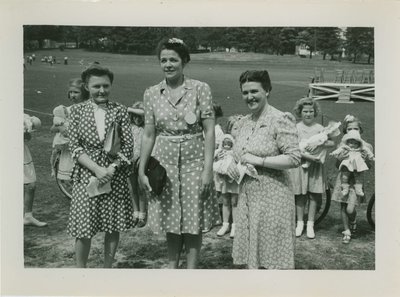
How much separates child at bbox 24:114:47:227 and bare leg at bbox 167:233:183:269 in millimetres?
1150

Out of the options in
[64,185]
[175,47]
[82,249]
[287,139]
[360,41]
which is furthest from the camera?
[64,185]

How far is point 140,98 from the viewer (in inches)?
141

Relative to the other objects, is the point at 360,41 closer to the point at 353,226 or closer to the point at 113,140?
the point at 353,226

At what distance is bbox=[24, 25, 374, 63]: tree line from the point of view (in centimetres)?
332

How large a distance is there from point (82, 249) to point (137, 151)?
0.82m

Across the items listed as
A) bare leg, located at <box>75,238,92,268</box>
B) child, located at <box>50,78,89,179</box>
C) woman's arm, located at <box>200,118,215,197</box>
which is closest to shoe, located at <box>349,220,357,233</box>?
woman's arm, located at <box>200,118,215,197</box>

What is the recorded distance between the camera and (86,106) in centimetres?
296

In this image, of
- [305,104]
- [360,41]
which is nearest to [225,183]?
[305,104]

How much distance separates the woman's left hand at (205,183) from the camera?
2.83 m

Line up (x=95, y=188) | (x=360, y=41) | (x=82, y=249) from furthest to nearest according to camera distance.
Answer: (x=360, y=41), (x=82, y=249), (x=95, y=188)

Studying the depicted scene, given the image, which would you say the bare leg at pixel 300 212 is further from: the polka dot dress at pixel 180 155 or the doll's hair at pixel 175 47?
the doll's hair at pixel 175 47

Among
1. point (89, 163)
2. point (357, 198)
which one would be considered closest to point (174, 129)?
point (89, 163)

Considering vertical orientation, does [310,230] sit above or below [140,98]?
below

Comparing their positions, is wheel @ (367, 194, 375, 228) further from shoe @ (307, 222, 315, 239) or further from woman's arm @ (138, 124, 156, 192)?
woman's arm @ (138, 124, 156, 192)
